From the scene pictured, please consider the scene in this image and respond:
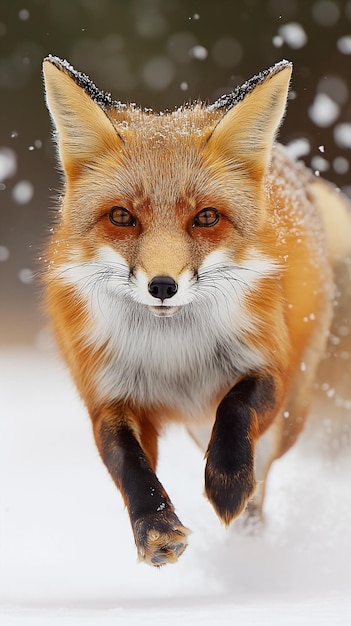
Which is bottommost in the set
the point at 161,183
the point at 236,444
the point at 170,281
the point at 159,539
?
the point at 159,539

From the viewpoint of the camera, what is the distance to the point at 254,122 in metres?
3.23

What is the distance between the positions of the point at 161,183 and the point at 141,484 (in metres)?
0.98

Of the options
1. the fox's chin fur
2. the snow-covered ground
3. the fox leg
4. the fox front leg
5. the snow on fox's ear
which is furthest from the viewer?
the snow-covered ground

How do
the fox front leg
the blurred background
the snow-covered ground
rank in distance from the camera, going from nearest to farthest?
the fox front leg → the snow-covered ground → the blurred background

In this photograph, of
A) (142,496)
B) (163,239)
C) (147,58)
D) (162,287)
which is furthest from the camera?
(147,58)

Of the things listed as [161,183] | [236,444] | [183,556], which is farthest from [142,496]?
[183,556]

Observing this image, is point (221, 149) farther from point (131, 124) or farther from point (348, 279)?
point (348, 279)

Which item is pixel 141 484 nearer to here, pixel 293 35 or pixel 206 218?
pixel 206 218

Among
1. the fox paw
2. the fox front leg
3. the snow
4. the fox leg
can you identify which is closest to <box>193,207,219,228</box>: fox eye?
the fox front leg

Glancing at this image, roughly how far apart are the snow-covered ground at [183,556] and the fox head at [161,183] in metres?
0.94

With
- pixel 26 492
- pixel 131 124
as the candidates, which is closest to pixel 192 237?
pixel 131 124

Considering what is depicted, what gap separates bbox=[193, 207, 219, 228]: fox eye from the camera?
3029mm

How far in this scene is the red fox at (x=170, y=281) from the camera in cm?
297

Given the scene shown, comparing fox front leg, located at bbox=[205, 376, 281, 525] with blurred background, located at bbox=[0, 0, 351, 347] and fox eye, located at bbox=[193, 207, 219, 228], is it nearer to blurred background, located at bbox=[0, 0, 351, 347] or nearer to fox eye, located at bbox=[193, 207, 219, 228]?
fox eye, located at bbox=[193, 207, 219, 228]
